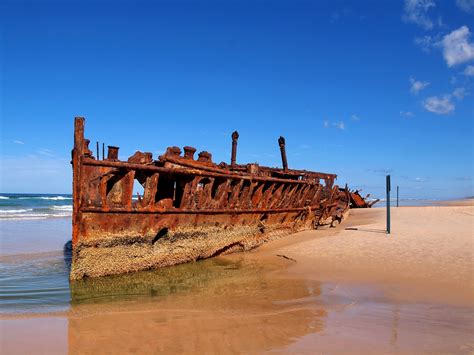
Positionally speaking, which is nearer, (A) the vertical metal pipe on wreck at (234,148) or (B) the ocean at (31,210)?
(A) the vertical metal pipe on wreck at (234,148)

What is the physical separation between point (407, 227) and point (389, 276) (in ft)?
18.5

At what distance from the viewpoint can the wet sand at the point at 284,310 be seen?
402 centimetres

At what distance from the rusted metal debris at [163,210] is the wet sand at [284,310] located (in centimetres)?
50

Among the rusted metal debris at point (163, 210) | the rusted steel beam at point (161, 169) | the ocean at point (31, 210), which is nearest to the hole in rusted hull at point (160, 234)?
the rusted metal debris at point (163, 210)

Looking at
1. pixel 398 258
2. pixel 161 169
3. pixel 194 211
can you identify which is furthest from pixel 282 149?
pixel 161 169

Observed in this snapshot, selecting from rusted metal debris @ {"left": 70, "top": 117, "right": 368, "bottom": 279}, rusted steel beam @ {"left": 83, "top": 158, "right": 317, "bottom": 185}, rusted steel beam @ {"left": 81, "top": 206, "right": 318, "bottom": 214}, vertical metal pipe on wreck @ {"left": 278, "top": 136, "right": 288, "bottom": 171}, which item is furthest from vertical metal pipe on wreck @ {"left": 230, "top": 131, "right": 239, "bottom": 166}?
rusted steel beam @ {"left": 83, "top": 158, "right": 317, "bottom": 185}

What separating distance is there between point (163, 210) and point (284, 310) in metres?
3.58

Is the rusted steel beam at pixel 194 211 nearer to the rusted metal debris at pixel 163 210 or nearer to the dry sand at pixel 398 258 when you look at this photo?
the rusted metal debris at pixel 163 210

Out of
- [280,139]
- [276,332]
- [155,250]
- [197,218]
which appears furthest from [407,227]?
[276,332]

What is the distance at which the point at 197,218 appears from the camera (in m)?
8.65

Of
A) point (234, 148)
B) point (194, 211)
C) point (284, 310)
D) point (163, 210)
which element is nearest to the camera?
point (284, 310)

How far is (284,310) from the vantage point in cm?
520

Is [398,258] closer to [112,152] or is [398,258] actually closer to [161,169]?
[161,169]

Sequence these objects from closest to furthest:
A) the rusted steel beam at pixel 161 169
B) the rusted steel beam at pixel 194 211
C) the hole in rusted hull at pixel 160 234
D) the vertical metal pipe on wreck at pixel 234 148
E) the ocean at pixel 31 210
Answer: the rusted steel beam at pixel 194 211 < the rusted steel beam at pixel 161 169 < the hole in rusted hull at pixel 160 234 < the vertical metal pipe on wreck at pixel 234 148 < the ocean at pixel 31 210
